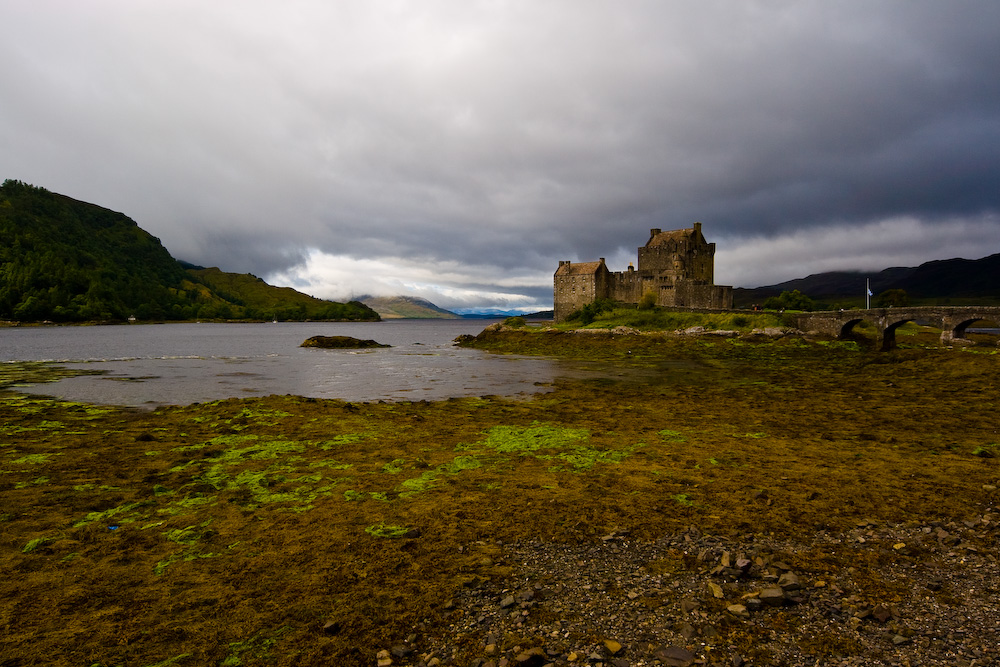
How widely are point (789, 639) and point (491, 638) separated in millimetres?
3608

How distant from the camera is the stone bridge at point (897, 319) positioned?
163ft

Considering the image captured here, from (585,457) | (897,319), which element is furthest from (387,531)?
(897,319)

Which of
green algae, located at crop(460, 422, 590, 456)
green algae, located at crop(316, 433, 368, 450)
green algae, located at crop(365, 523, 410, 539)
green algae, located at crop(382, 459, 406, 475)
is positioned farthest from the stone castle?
green algae, located at crop(365, 523, 410, 539)

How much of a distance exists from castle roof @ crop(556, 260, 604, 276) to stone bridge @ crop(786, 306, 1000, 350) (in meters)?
42.3

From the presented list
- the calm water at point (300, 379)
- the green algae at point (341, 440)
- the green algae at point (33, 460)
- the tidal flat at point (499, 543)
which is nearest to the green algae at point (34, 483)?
the tidal flat at point (499, 543)

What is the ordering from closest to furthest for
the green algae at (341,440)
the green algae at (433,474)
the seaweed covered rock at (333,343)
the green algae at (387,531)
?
the green algae at (387,531)
the green algae at (433,474)
the green algae at (341,440)
the seaweed covered rock at (333,343)

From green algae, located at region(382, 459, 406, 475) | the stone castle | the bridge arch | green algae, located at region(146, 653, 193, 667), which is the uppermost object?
the stone castle

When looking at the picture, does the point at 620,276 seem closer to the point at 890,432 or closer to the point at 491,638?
the point at 890,432

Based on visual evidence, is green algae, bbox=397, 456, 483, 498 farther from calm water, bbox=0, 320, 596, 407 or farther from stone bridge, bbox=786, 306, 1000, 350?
stone bridge, bbox=786, 306, 1000, 350

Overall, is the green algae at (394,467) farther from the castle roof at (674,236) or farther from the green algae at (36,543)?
the castle roof at (674,236)

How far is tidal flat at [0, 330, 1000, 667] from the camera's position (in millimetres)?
5648

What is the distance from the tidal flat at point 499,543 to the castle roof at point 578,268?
254ft

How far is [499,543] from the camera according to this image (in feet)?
27.7

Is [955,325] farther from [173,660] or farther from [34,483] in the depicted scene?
[34,483]
